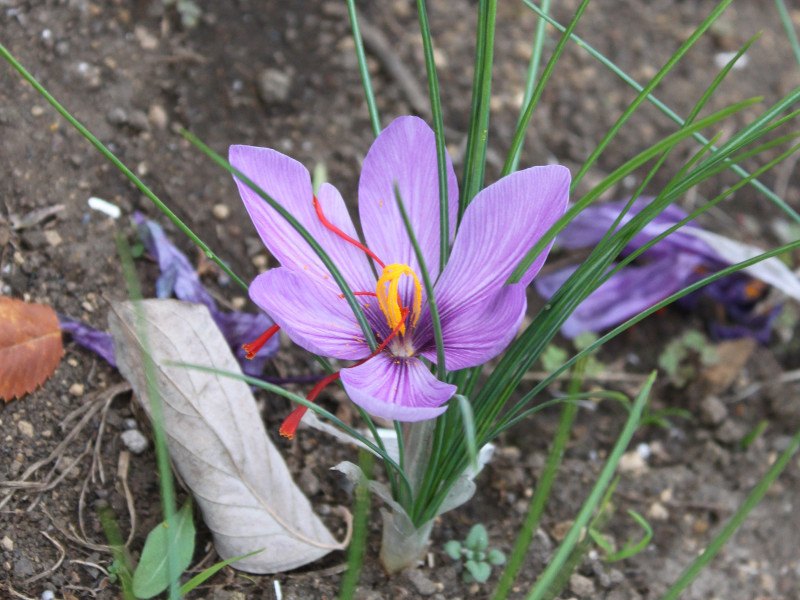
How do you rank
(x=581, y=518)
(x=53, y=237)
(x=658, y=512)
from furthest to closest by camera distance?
(x=658, y=512), (x=53, y=237), (x=581, y=518)

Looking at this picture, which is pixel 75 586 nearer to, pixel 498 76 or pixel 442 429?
pixel 442 429

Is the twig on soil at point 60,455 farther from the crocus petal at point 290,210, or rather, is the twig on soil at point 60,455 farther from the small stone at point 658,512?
the small stone at point 658,512

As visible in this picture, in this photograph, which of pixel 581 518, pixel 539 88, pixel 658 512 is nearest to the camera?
pixel 581 518

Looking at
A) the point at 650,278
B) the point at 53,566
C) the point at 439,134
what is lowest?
the point at 53,566

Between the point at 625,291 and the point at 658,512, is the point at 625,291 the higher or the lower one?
the higher one

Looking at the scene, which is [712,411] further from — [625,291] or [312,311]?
[312,311]

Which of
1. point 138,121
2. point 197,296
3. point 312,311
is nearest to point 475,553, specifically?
point 312,311

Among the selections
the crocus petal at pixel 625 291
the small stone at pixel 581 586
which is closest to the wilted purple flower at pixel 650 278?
the crocus petal at pixel 625 291
